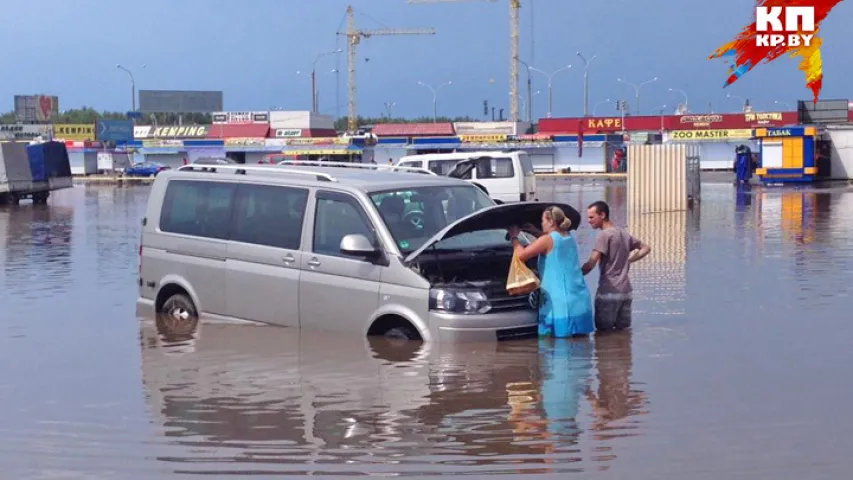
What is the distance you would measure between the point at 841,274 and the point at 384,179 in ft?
26.6

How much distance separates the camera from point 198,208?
11930 mm

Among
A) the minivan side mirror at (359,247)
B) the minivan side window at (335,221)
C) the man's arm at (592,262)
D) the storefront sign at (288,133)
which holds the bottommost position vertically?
the man's arm at (592,262)

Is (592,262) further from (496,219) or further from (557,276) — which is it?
(496,219)

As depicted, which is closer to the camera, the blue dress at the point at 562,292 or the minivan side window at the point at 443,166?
the blue dress at the point at 562,292

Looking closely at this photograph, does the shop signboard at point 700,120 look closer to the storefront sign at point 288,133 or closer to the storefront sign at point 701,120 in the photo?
the storefront sign at point 701,120

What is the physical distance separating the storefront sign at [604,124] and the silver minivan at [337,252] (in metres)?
84.0

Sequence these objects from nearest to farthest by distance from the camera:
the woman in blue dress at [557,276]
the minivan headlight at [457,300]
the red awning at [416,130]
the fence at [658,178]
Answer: the minivan headlight at [457,300], the woman in blue dress at [557,276], the fence at [658,178], the red awning at [416,130]

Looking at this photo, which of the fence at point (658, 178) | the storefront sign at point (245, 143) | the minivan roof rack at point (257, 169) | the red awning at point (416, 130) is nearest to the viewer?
the minivan roof rack at point (257, 169)

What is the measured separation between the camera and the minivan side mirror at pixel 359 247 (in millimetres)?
9984

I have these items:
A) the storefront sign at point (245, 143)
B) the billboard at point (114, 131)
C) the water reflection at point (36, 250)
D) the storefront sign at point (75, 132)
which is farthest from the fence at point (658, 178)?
the storefront sign at point (75, 132)

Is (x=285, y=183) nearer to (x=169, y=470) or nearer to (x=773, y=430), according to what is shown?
(x=169, y=470)

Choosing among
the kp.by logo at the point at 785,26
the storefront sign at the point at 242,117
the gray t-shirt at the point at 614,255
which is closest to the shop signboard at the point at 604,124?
the storefront sign at the point at 242,117

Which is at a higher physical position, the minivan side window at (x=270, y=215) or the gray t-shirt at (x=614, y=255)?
the minivan side window at (x=270, y=215)

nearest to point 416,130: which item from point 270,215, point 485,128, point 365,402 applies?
point 485,128
